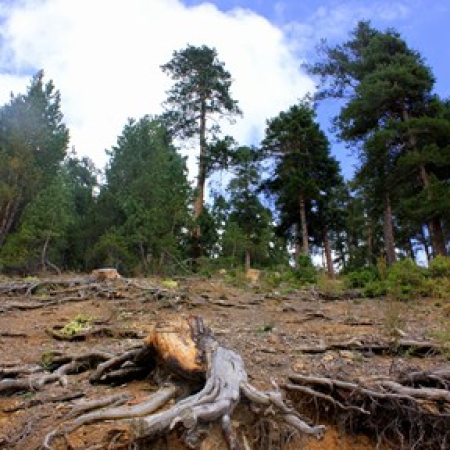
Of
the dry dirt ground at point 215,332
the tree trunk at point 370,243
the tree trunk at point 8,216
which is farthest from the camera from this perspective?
the tree trunk at point 370,243

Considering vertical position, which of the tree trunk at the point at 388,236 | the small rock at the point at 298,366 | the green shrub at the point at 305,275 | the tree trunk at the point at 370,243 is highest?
the tree trunk at the point at 370,243

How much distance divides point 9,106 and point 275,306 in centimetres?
1637

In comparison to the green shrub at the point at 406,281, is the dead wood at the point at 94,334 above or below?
below

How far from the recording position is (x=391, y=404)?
4043mm

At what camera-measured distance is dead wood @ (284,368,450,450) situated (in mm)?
3953

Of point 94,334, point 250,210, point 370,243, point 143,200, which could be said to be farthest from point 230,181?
point 94,334

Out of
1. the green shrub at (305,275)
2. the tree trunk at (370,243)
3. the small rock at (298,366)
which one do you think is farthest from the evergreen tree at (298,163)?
the small rock at (298,366)

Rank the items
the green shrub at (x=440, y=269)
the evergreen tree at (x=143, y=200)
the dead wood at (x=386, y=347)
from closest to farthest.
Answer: the dead wood at (x=386, y=347)
the green shrub at (x=440, y=269)
the evergreen tree at (x=143, y=200)

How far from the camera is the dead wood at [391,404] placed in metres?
3.95

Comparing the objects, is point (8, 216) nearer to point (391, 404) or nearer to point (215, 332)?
point (215, 332)

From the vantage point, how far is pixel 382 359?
17.9 ft

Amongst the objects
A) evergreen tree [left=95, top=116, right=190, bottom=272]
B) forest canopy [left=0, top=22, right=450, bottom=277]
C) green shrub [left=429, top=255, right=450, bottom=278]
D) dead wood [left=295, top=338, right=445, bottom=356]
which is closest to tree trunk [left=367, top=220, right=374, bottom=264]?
forest canopy [left=0, top=22, right=450, bottom=277]

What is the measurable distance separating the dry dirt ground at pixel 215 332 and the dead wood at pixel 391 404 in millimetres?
157

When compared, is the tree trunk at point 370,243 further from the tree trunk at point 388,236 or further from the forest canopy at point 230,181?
the tree trunk at point 388,236
